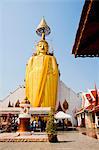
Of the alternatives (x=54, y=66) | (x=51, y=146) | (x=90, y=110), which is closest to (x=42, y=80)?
(x=54, y=66)

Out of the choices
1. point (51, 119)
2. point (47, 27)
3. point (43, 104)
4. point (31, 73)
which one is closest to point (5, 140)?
point (51, 119)

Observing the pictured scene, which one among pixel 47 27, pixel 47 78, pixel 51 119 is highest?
pixel 47 27

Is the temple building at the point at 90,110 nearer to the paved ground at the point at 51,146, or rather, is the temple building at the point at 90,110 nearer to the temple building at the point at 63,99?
the temple building at the point at 63,99

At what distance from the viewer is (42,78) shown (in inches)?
1539

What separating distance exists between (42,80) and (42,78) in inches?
12.2

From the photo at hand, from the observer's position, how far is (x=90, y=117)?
3600 cm

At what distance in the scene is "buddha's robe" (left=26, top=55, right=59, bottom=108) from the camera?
37.8 m

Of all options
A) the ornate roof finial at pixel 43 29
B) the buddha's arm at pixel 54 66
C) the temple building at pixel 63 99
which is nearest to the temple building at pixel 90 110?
the temple building at pixel 63 99

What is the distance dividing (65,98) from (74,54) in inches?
1453

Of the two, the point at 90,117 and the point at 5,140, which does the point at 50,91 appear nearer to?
the point at 90,117

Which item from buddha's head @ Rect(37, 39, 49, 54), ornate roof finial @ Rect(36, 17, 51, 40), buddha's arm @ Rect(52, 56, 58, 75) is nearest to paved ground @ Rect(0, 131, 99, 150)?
buddha's arm @ Rect(52, 56, 58, 75)

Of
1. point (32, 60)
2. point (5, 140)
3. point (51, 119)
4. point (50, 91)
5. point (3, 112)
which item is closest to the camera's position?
point (51, 119)

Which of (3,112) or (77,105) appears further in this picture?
(77,105)

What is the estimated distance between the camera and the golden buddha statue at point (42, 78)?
3785cm
